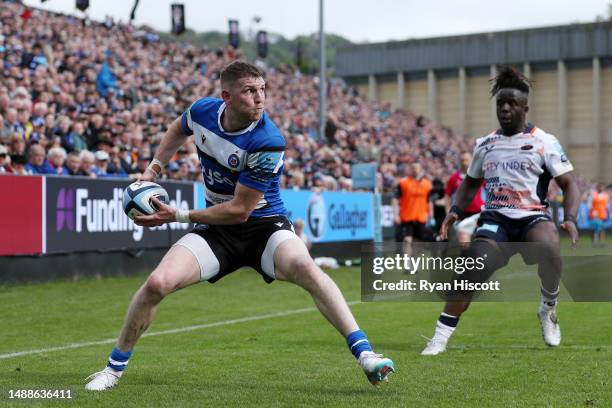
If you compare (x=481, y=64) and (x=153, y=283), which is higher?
(x=481, y=64)

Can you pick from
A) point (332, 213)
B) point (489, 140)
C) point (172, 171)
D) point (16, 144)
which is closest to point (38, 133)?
point (16, 144)

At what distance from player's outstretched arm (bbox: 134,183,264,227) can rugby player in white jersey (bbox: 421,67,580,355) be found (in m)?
2.83

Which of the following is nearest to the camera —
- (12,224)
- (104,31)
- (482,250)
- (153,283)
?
(153,283)

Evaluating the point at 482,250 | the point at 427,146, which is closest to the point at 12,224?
the point at 482,250

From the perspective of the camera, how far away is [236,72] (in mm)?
6379

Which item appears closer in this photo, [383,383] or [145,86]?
[383,383]

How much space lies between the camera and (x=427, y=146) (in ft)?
160

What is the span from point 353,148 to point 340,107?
32.9 ft

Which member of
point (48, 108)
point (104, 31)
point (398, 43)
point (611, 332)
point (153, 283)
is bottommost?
point (611, 332)

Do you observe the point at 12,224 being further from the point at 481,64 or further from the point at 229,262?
the point at 481,64

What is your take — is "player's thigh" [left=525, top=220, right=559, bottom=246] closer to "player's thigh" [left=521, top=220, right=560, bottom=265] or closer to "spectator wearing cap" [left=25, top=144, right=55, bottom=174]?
"player's thigh" [left=521, top=220, right=560, bottom=265]

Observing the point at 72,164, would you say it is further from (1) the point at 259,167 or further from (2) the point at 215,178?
(1) the point at 259,167

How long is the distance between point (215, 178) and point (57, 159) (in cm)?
996

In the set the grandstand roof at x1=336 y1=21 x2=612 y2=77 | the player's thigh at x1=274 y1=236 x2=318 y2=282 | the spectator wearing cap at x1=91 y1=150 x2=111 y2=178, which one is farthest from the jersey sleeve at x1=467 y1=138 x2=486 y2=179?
the grandstand roof at x1=336 y1=21 x2=612 y2=77
